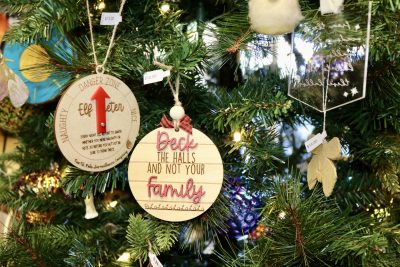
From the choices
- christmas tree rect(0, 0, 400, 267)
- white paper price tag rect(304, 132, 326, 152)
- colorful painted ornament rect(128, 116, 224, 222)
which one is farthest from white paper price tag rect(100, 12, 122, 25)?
white paper price tag rect(304, 132, 326, 152)

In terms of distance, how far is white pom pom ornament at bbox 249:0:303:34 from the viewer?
0.57 meters

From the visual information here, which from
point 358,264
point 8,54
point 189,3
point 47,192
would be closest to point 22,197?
point 47,192

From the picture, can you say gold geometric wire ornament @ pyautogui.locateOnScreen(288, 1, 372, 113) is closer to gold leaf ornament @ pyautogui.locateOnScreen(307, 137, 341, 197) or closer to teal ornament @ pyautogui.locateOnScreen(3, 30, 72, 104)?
gold leaf ornament @ pyautogui.locateOnScreen(307, 137, 341, 197)

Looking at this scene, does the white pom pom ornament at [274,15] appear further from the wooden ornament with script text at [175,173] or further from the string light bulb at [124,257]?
the string light bulb at [124,257]

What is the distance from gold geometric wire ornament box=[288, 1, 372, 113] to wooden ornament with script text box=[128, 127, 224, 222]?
14 centimetres

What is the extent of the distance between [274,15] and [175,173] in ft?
0.75

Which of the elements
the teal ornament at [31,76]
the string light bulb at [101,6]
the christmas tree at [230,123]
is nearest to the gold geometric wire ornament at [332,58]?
the christmas tree at [230,123]

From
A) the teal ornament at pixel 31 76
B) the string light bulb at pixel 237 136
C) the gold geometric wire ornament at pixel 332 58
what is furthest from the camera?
the teal ornament at pixel 31 76

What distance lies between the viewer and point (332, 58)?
22.8 inches

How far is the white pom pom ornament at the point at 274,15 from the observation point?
57 cm

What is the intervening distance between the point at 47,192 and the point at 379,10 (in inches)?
22.2

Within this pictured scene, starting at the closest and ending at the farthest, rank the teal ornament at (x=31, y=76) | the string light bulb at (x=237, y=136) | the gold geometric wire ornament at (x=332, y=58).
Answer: the gold geometric wire ornament at (x=332, y=58)
the string light bulb at (x=237, y=136)
the teal ornament at (x=31, y=76)

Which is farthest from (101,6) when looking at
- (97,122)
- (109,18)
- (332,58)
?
(332,58)

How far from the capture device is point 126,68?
2.18 feet
